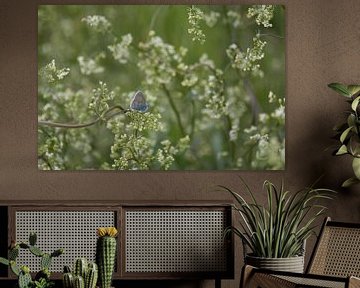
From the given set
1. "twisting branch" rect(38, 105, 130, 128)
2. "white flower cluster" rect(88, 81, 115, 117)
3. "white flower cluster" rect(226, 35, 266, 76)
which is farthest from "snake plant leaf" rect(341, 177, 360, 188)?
"white flower cluster" rect(88, 81, 115, 117)

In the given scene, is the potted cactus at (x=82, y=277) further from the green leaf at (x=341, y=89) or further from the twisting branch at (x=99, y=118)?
the green leaf at (x=341, y=89)

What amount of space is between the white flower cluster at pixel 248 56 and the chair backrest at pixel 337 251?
1393mm

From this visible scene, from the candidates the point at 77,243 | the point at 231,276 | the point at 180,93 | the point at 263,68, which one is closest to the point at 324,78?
the point at 263,68

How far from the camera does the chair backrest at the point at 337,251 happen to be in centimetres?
515

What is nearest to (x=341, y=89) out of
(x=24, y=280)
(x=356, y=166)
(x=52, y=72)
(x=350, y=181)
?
(x=356, y=166)

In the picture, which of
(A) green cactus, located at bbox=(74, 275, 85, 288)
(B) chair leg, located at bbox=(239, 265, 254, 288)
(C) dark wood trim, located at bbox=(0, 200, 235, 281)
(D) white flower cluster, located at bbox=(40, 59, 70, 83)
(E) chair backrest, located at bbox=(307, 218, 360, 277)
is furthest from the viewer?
(D) white flower cluster, located at bbox=(40, 59, 70, 83)

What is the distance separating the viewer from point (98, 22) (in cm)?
622

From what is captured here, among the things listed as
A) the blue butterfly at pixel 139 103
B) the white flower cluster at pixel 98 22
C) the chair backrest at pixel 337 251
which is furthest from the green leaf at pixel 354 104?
the white flower cluster at pixel 98 22

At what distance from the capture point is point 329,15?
6258mm

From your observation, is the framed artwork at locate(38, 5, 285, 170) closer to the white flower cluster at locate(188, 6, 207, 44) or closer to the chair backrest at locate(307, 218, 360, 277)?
the white flower cluster at locate(188, 6, 207, 44)

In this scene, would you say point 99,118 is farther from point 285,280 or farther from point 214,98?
point 285,280

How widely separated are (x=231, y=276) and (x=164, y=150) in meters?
1.02

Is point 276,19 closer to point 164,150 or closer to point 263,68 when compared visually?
point 263,68

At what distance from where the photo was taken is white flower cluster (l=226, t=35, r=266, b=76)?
20.5 ft
